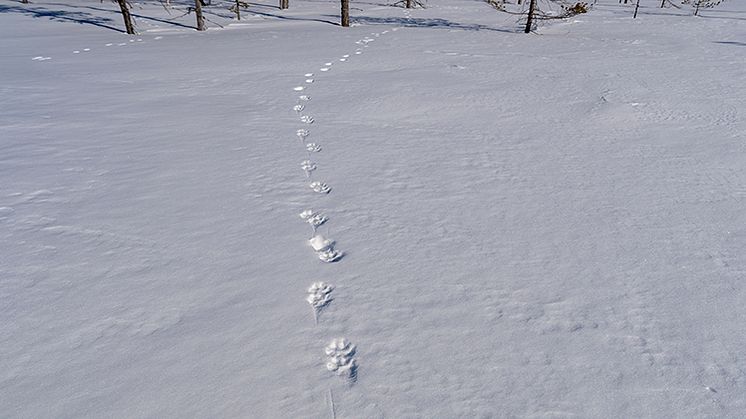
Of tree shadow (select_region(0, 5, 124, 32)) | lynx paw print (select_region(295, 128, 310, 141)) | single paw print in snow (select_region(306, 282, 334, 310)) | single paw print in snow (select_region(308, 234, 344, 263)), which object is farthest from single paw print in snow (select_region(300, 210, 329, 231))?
tree shadow (select_region(0, 5, 124, 32))

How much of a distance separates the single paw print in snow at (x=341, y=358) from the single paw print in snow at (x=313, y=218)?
136 cm

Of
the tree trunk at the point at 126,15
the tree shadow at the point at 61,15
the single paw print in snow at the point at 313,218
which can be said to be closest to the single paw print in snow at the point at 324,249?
the single paw print in snow at the point at 313,218

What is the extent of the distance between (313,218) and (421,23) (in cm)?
1664

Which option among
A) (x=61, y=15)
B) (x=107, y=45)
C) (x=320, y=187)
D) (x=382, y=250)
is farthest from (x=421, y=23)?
(x=382, y=250)

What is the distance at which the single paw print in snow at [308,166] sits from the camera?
485cm

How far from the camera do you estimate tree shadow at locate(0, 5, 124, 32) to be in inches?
742

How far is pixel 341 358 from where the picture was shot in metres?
2.49

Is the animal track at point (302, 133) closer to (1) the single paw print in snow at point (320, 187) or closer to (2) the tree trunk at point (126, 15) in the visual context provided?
(1) the single paw print in snow at point (320, 187)

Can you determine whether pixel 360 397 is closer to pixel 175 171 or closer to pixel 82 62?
pixel 175 171

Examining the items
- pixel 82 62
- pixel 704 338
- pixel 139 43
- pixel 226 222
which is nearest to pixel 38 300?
pixel 226 222

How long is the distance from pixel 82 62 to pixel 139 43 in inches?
154

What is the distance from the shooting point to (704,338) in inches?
101

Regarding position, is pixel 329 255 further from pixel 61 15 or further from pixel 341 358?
pixel 61 15

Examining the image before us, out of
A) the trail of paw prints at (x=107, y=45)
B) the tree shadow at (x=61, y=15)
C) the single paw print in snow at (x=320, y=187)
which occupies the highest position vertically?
the tree shadow at (x=61, y=15)
